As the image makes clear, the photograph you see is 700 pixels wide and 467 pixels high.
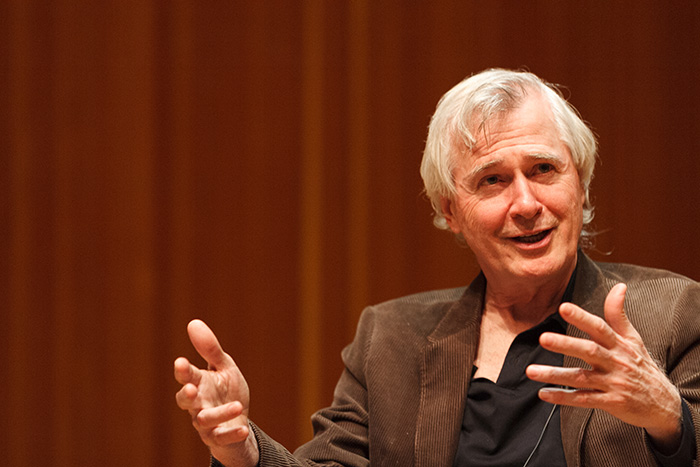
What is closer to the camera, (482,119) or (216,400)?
(216,400)

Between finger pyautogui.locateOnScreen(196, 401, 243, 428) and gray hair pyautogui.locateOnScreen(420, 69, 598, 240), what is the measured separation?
804 millimetres

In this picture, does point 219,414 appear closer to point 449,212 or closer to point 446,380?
point 446,380

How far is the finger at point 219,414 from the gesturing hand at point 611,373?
51 cm

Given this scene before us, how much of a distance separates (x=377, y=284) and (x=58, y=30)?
1564mm

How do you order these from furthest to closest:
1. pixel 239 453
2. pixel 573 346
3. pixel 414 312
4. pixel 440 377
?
1. pixel 414 312
2. pixel 440 377
3. pixel 239 453
4. pixel 573 346

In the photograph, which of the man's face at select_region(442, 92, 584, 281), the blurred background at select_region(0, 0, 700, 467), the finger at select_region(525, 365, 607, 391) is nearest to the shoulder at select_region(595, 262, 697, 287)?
the man's face at select_region(442, 92, 584, 281)

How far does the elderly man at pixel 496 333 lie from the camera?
145 cm

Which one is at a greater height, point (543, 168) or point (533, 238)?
point (543, 168)

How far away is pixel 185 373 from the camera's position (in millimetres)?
1269

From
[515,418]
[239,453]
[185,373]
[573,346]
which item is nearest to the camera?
[573,346]

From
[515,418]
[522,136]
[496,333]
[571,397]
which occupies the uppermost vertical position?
[522,136]

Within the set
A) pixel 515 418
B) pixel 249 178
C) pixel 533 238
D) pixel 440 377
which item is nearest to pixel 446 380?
pixel 440 377

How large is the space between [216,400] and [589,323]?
69 cm

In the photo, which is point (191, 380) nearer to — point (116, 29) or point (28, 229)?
point (28, 229)
